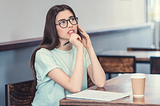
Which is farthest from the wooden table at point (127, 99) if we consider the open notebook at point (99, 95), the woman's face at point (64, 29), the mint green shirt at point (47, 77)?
the woman's face at point (64, 29)

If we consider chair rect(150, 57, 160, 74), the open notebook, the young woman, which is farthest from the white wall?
chair rect(150, 57, 160, 74)

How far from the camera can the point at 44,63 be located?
170 centimetres

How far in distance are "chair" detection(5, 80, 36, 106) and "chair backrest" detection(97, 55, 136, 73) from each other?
5.22ft

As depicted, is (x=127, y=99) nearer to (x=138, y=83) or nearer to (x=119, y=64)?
(x=138, y=83)

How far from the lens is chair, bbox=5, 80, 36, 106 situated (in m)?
1.75

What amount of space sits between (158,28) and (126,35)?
217 cm

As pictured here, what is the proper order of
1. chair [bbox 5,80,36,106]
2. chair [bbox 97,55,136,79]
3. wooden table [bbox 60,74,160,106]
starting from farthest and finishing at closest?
chair [bbox 97,55,136,79] → chair [bbox 5,80,36,106] → wooden table [bbox 60,74,160,106]

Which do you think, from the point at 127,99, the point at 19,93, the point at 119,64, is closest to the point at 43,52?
the point at 19,93

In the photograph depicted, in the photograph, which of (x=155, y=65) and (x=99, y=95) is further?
(x=155, y=65)

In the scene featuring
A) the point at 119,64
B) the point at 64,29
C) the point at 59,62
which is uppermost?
the point at 64,29

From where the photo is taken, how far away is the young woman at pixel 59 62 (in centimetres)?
165

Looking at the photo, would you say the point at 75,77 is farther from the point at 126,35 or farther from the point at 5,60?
the point at 126,35

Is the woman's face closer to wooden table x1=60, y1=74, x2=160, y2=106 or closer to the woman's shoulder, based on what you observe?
the woman's shoulder

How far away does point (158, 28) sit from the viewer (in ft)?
24.7
